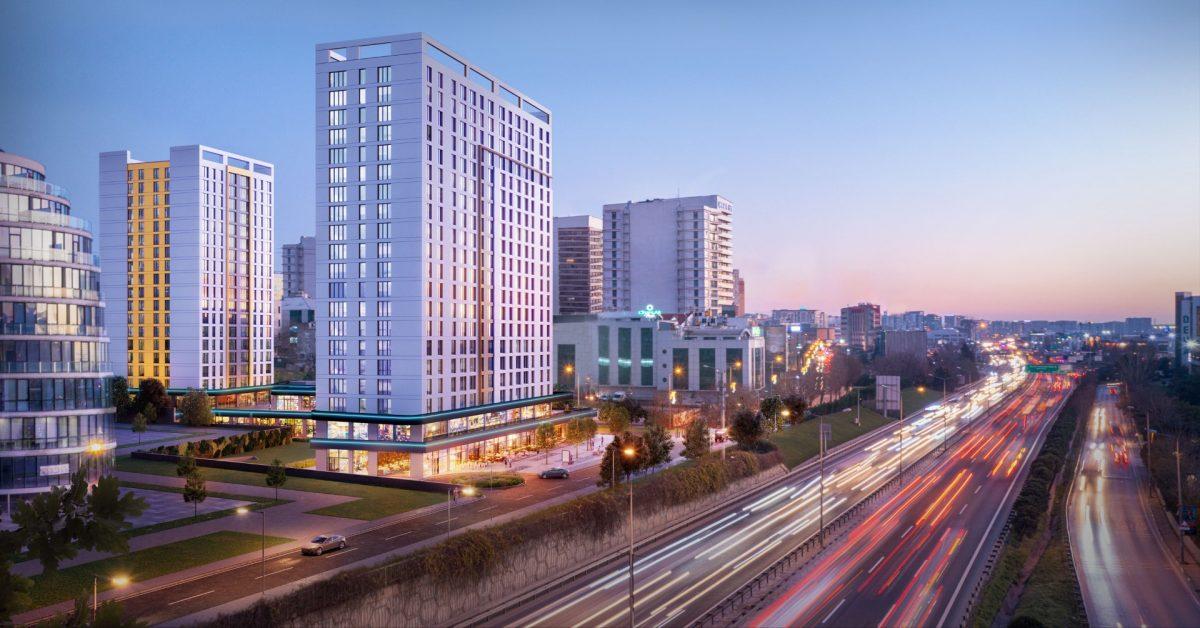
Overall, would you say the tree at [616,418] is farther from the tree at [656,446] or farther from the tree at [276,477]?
the tree at [276,477]

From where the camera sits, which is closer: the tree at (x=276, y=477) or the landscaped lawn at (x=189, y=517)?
the landscaped lawn at (x=189, y=517)

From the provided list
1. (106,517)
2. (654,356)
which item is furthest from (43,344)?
(654,356)

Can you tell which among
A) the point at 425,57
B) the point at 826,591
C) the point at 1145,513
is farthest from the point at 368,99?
the point at 1145,513

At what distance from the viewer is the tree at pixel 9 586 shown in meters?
12.2

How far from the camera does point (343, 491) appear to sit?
2633 inches

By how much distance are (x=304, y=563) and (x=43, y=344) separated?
27.6 metres

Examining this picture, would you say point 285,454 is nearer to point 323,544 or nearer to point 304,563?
point 323,544

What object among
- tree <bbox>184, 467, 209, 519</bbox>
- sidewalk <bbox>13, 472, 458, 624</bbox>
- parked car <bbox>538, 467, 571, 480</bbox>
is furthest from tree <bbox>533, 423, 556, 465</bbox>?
tree <bbox>184, 467, 209, 519</bbox>

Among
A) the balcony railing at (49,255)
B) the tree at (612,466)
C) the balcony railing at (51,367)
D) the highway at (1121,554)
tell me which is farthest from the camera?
the tree at (612,466)

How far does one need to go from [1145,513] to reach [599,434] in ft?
207

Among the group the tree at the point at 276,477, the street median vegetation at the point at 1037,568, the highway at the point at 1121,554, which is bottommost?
the highway at the point at 1121,554

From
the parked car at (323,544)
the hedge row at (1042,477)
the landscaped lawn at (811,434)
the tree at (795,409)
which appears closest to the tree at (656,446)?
the landscaped lawn at (811,434)

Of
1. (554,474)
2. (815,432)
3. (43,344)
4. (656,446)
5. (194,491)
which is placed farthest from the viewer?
(815,432)

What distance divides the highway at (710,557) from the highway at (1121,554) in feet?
52.9
